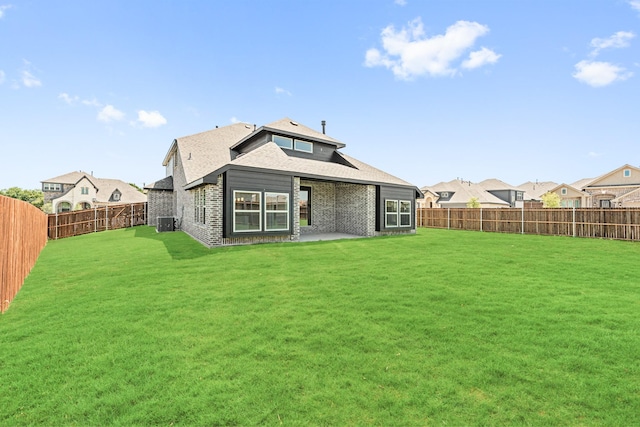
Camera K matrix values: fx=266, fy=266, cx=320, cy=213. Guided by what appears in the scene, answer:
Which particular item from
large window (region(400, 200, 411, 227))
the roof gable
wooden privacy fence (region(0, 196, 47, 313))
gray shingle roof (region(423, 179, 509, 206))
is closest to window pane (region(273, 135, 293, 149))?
large window (region(400, 200, 411, 227))

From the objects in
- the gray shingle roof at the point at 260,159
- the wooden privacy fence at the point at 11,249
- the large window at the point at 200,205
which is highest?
the gray shingle roof at the point at 260,159

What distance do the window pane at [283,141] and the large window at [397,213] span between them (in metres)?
6.86

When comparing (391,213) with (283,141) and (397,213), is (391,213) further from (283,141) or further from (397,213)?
(283,141)

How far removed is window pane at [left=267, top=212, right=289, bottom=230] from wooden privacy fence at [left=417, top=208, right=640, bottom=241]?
15392 millimetres

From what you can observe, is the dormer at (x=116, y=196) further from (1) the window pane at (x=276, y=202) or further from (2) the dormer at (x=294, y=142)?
(1) the window pane at (x=276, y=202)

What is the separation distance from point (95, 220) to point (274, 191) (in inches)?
618

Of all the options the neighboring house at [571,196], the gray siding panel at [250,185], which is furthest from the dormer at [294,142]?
the neighboring house at [571,196]

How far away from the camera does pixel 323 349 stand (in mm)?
3430

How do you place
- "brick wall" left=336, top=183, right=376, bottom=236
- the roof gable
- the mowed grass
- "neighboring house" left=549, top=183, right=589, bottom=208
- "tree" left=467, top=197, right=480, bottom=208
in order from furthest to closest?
"tree" left=467, top=197, right=480, bottom=208 → "neighboring house" left=549, top=183, right=589, bottom=208 → the roof gable → "brick wall" left=336, top=183, right=376, bottom=236 → the mowed grass

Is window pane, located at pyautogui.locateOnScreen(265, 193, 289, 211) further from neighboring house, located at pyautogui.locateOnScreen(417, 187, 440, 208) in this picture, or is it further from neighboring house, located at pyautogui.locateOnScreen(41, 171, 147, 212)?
neighboring house, located at pyautogui.locateOnScreen(41, 171, 147, 212)

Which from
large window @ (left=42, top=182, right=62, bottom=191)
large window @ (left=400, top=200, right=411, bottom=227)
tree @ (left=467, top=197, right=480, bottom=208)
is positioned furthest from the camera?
large window @ (left=42, top=182, right=62, bottom=191)

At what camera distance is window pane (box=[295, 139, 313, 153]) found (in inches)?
659

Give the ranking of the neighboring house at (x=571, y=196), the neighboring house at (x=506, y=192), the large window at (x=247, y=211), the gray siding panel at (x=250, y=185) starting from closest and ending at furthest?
the gray siding panel at (x=250, y=185)
the large window at (x=247, y=211)
the neighboring house at (x=571, y=196)
the neighboring house at (x=506, y=192)

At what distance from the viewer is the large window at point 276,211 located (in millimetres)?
11891
